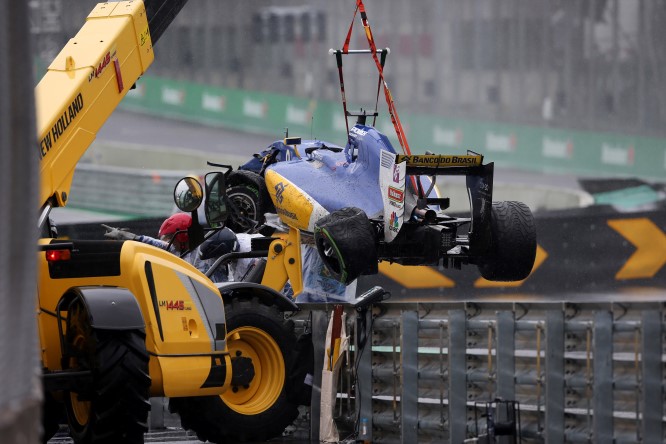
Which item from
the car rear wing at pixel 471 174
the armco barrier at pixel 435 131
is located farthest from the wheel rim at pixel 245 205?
the armco barrier at pixel 435 131

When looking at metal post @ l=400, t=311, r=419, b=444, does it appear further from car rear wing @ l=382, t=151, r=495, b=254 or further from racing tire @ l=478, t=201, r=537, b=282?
racing tire @ l=478, t=201, r=537, b=282

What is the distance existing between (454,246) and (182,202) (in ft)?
7.98

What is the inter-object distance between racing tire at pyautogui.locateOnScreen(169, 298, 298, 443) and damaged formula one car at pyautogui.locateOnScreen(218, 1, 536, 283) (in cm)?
88

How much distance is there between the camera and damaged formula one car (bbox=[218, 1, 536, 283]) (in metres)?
10.4

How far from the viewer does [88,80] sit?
9.26 meters

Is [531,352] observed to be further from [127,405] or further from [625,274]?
[625,274]

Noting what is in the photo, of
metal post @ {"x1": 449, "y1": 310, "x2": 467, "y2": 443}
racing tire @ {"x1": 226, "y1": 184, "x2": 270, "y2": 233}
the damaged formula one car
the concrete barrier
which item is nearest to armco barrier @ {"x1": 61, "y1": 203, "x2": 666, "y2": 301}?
the concrete barrier

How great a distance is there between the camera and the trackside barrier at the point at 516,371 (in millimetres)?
7891

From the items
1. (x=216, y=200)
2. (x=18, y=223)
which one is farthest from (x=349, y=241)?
(x=18, y=223)

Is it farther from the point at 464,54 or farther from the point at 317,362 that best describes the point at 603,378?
the point at 464,54

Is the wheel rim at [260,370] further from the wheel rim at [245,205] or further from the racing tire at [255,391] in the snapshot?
the wheel rim at [245,205]

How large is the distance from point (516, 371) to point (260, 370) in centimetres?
191

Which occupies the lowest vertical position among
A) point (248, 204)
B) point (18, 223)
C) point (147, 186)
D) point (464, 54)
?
point (18, 223)

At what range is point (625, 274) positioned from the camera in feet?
54.9
